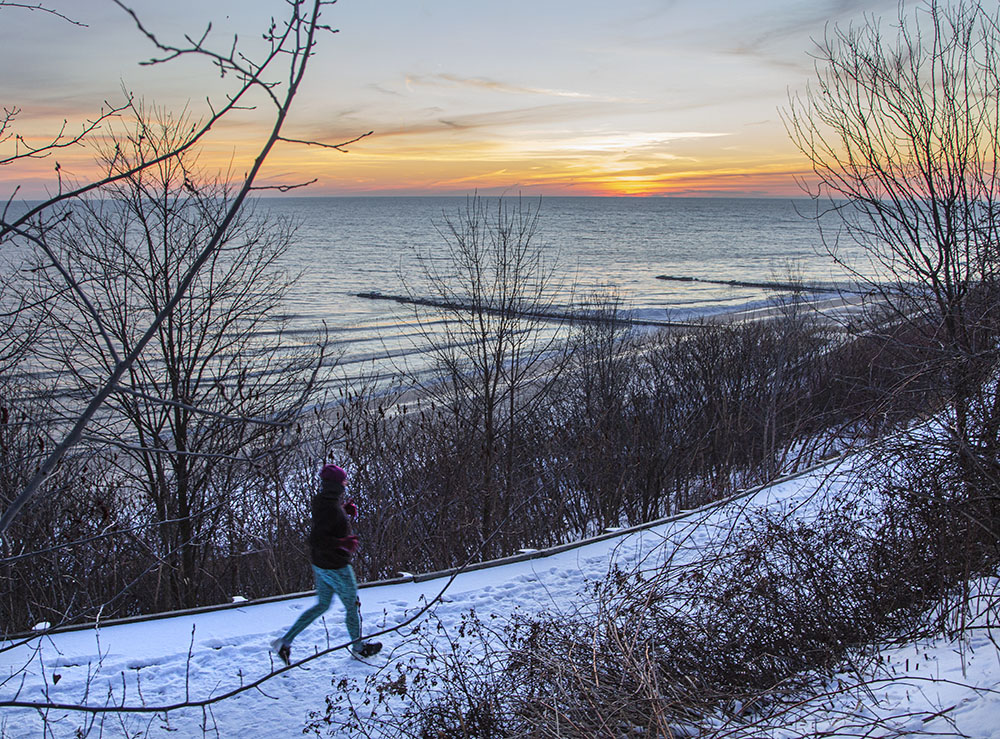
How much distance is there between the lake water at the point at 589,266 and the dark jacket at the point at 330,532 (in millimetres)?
4928

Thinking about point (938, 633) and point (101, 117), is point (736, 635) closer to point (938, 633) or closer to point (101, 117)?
point (938, 633)

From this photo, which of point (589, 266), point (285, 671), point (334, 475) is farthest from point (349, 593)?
point (589, 266)

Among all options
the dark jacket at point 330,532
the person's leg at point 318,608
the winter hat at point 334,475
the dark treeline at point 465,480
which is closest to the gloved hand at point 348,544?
the dark jacket at point 330,532

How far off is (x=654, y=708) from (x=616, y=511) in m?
10.9

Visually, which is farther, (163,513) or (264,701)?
(163,513)

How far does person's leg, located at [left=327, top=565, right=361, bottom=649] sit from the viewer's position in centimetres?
646

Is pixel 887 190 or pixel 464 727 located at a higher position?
pixel 887 190

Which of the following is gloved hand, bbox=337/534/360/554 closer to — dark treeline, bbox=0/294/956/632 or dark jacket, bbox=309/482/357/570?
dark jacket, bbox=309/482/357/570

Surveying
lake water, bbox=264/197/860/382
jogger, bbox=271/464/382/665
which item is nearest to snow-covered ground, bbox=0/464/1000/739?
jogger, bbox=271/464/382/665

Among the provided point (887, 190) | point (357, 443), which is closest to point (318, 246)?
point (357, 443)

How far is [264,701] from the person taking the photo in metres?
6.18

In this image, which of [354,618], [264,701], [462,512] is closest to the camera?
[264,701]

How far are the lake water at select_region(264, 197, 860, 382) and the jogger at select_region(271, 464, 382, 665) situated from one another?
489 cm

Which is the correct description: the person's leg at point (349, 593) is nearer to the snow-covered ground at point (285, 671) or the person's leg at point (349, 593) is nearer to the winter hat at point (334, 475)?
the snow-covered ground at point (285, 671)
